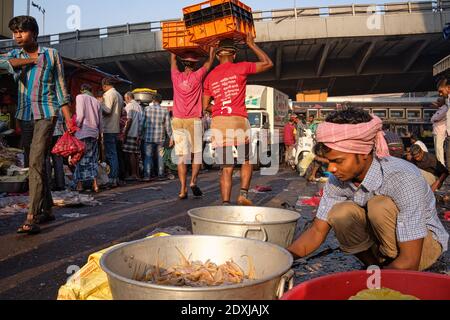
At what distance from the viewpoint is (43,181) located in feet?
13.9

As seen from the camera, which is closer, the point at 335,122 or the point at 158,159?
the point at 335,122

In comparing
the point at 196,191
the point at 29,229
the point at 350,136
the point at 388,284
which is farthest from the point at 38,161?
the point at 388,284

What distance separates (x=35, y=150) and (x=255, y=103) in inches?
546

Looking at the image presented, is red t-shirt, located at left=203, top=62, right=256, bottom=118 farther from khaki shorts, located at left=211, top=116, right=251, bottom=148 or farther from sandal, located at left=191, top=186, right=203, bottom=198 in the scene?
sandal, located at left=191, top=186, right=203, bottom=198

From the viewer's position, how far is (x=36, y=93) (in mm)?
4379

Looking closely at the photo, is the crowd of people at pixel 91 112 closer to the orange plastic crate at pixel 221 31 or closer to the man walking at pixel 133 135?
the orange plastic crate at pixel 221 31

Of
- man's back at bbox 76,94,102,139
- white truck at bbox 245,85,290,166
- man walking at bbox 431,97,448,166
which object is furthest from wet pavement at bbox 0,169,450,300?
white truck at bbox 245,85,290,166

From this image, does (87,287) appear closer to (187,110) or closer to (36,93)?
(36,93)

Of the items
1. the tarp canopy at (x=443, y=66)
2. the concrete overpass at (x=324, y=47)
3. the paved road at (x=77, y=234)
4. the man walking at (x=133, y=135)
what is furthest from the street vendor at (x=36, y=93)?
the concrete overpass at (x=324, y=47)

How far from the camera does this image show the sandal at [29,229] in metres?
4.11

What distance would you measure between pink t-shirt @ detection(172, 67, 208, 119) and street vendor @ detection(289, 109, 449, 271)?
4.23 meters
